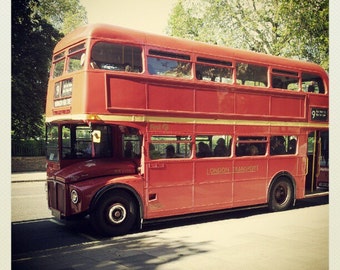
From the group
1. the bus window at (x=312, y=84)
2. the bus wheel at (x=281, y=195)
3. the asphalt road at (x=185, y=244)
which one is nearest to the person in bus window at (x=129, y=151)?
the asphalt road at (x=185, y=244)

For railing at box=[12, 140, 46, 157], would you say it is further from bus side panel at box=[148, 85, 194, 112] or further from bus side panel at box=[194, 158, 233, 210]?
bus side panel at box=[194, 158, 233, 210]

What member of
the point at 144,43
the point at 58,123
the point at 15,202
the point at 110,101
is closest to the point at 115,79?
the point at 110,101

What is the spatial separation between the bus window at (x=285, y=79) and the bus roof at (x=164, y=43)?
15cm

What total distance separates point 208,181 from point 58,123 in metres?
2.83

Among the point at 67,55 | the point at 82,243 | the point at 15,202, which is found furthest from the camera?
the point at 15,202

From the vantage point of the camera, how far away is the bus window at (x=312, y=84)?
7.89 m

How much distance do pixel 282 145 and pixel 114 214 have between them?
4.00 m

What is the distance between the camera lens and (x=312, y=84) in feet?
26.3

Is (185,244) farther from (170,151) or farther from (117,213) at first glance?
(170,151)

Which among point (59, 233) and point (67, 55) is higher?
point (67, 55)

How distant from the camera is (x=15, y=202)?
828cm

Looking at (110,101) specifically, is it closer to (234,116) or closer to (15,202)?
(234,116)

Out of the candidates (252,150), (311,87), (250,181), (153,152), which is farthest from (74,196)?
(311,87)

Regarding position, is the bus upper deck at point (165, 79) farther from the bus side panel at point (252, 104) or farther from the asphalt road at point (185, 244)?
the asphalt road at point (185, 244)
